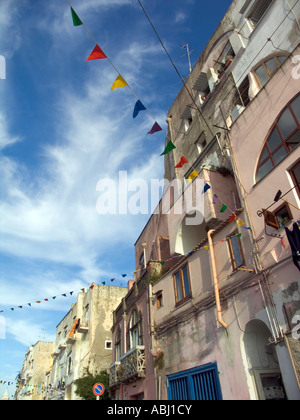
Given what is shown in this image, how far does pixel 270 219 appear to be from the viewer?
852cm

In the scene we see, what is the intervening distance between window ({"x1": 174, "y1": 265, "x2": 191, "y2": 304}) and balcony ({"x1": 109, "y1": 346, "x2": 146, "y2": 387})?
3735mm

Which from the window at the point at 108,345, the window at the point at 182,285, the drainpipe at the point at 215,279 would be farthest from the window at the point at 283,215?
the window at the point at 108,345

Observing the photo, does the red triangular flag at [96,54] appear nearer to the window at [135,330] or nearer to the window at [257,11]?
the window at [257,11]

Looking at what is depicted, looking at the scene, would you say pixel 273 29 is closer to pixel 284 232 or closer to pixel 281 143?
pixel 281 143

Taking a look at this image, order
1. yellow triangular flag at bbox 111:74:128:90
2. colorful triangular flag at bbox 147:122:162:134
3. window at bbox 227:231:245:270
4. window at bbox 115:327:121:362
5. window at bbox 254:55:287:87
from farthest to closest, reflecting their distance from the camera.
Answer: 1. window at bbox 115:327:121:362
2. window at bbox 254:55:287:87
3. window at bbox 227:231:245:270
4. colorful triangular flag at bbox 147:122:162:134
5. yellow triangular flag at bbox 111:74:128:90

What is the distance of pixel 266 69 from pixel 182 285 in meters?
9.41

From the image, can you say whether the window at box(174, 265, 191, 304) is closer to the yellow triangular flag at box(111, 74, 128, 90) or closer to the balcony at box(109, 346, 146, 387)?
the balcony at box(109, 346, 146, 387)

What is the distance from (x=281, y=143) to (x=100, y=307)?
23.4 metres

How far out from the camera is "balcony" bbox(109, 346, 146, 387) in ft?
47.5

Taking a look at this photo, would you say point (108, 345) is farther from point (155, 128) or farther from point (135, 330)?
point (155, 128)

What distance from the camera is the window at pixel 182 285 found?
40.9 ft

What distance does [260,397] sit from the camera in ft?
27.3

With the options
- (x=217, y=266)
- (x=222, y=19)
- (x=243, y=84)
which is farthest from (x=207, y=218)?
(x=222, y=19)

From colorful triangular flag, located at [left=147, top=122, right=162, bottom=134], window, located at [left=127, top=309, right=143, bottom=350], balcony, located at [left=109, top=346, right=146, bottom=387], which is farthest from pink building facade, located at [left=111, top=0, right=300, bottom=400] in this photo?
colorful triangular flag, located at [left=147, top=122, right=162, bottom=134]
